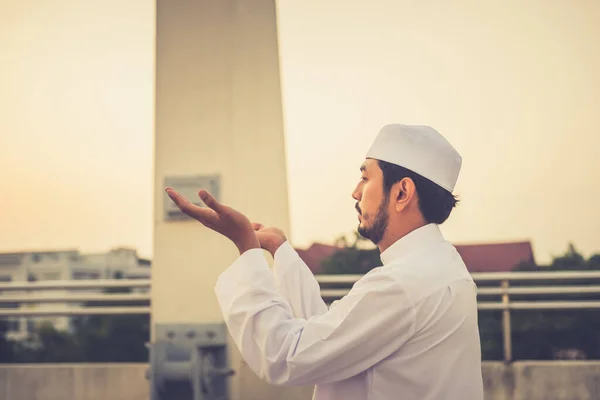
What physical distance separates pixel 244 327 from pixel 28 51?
12.9 feet

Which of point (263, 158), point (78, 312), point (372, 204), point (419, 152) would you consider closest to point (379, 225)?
point (372, 204)

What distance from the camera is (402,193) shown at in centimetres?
160

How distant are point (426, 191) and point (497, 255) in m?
4.87

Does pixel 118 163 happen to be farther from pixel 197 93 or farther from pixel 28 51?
pixel 197 93

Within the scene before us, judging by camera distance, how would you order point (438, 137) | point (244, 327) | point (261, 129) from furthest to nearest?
point (261, 129), point (438, 137), point (244, 327)

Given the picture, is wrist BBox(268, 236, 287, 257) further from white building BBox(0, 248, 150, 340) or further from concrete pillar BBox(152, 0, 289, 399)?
white building BBox(0, 248, 150, 340)

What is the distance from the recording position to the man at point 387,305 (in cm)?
142

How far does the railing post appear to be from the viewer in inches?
141

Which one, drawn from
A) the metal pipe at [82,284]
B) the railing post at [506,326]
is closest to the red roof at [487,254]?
the railing post at [506,326]

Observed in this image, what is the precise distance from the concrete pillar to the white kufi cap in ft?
5.90

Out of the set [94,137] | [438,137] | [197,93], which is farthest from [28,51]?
[438,137]

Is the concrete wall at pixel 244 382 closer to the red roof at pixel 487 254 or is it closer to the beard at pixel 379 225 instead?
the red roof at pixel 487 254

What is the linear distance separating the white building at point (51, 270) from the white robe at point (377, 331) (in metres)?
2.90

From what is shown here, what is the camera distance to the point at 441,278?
1.50 meters
